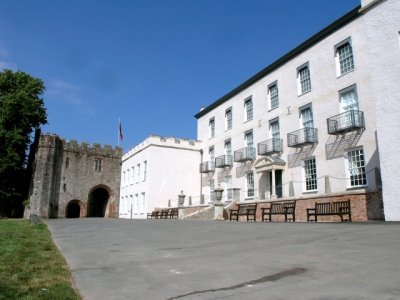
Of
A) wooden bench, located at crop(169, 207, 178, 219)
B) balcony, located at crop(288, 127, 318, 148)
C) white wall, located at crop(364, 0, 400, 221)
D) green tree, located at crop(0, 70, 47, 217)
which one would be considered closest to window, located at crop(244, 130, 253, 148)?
balcony, located at crop(288, 127, 318, 148)

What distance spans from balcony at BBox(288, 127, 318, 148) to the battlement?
91.9ft

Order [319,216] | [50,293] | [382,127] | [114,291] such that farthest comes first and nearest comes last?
[319,216] < [382,127] < [114,291] < [50,293]

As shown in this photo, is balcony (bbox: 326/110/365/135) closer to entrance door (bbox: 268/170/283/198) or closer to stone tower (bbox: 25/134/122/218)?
entrance door (bbox: 268/170/283/198)

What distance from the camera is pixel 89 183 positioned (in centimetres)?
4356

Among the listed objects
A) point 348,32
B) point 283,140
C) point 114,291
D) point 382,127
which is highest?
point 348,32

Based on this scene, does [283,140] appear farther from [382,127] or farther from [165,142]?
[165,142]

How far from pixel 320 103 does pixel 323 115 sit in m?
0.79

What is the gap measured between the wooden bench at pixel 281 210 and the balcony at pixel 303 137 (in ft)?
14.5

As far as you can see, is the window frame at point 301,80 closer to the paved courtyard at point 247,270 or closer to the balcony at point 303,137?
the balcony at point 303,137

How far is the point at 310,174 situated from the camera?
2114 cm

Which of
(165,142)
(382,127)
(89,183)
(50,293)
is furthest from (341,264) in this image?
(89,183)

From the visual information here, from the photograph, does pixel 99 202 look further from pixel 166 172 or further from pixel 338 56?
pixel 338 56

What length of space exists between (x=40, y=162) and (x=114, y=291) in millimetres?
37989

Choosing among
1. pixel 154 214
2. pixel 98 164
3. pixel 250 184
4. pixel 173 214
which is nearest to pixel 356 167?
pixel 250 184
